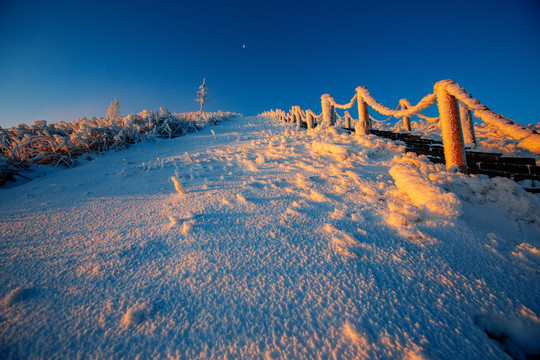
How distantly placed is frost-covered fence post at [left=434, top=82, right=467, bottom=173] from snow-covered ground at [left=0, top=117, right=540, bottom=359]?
0.47 m

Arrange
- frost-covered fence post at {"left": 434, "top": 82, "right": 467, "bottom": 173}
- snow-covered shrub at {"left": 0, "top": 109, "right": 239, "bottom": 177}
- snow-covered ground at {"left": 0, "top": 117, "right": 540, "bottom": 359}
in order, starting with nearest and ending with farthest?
snow-covered ground at {"left": 0, "top": 117, "right": 540, "bottom": 359} → frost-covered fence post at {"left": 434, "top": 82, "right": 467, "bottom": 173} → snow-covered shrub at {"left": 0, "top": 109, "right": 239, "bottom": 177}

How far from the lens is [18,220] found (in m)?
1.68

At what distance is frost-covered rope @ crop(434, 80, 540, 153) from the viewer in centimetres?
156

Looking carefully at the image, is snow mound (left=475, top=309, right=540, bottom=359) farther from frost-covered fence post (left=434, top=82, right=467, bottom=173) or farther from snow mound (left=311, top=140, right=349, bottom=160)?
snow mound (left=311, top=140, right=349, bottom=160)

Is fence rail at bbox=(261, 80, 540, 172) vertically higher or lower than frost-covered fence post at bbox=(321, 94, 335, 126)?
lower

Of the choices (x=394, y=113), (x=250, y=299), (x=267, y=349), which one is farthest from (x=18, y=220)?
(x=394, y=113)

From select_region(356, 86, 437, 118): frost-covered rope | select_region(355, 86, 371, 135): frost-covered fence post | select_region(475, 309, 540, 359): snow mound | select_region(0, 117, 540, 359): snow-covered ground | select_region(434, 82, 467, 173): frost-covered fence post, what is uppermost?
select_region(355, 86, 371, 135): frost-covered fence post

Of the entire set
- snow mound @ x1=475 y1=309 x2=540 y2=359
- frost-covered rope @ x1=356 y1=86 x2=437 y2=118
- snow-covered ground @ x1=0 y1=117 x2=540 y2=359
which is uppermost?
frost-covered rope @ x1=356 y1=86 x2=437 y2=118

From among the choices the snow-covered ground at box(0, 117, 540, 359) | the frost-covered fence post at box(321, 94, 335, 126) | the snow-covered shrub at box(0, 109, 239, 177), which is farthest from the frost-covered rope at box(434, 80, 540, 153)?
the snow-covered shrub at box(0, 109, 239, 177)

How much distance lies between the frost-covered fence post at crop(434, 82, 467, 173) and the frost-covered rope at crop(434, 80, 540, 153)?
4.5 inches

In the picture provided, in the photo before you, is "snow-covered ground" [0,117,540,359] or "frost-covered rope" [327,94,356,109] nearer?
"snow-covered ground" [0,117,540,359]

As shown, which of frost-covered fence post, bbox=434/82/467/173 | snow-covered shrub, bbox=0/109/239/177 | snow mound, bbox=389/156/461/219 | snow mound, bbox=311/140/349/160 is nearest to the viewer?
snow mound, bbox=389/156/461/219

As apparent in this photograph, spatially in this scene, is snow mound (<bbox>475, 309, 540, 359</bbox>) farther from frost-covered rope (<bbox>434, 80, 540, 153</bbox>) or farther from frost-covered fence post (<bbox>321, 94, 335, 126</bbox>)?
frost-covered fence post (<bbox>321, 94, 335, 126</bbox>)

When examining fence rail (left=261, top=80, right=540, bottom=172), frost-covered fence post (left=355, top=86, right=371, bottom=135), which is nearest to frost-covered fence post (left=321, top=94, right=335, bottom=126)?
frost-covered fence post (left=355, top=86, right=371, bottom=135)
